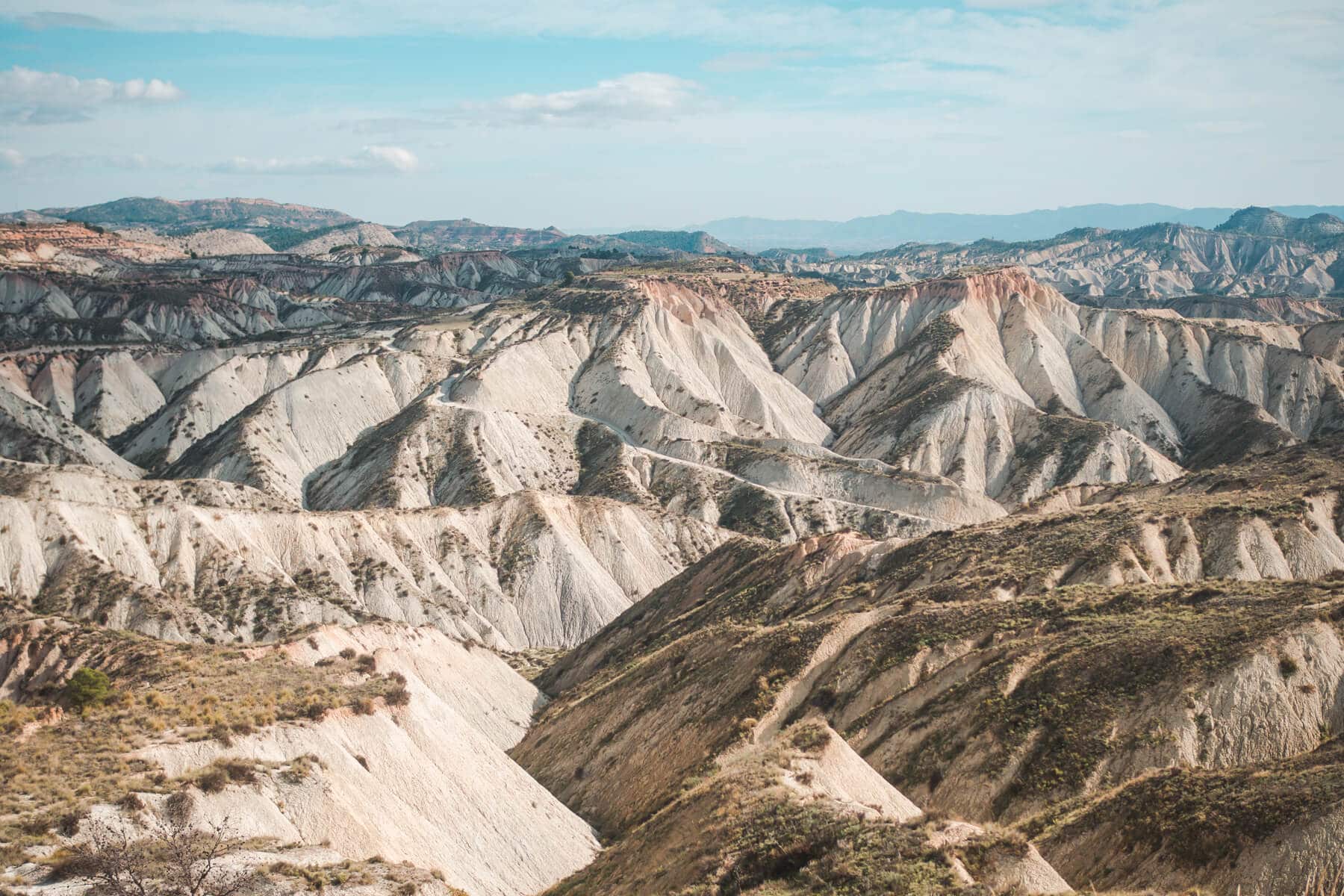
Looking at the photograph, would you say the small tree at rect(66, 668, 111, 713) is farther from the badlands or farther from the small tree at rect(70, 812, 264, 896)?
the small tree at rect(70, 812, 264, 896)

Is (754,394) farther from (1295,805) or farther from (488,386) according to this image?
(1295,805)

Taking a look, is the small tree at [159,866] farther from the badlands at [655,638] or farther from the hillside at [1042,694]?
the hillside at [1042,694]

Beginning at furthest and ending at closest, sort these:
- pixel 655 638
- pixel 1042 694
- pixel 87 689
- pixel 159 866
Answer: pixel 655 638, pixel 87 689, pixel 1042 694, pixel 159 866

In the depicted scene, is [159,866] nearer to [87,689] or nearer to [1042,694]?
[87,689]

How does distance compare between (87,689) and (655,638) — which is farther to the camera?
(655,638)

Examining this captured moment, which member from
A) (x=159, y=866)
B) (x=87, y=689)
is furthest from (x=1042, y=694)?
(x=87, y=689)

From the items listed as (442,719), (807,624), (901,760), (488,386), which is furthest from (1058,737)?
(488,386)
